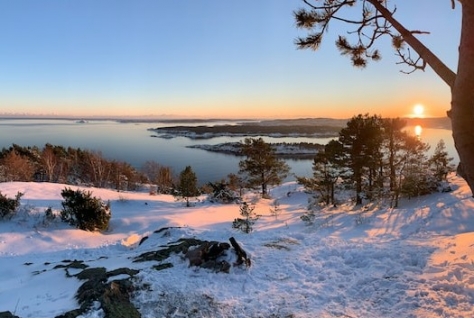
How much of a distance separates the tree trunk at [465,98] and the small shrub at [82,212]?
435 inches

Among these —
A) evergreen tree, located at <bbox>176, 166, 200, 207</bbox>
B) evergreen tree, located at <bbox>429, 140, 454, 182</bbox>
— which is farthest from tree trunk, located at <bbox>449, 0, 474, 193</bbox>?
evergreen tree, located at <bbox>429, 140, 454, 182</bbox>

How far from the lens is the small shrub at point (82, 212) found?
1159cm

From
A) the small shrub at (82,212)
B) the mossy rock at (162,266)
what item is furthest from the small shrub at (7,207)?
the mossy rock at (162,266)

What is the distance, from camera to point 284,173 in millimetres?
31141

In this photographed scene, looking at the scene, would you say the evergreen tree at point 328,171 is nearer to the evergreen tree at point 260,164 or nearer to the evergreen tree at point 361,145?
the evergreen tree at point 361,145

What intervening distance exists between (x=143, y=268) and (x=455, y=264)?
15.4 feet

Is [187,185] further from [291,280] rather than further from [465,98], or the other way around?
[465,98]

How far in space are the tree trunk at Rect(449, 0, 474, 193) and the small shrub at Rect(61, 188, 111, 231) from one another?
11.0 metres

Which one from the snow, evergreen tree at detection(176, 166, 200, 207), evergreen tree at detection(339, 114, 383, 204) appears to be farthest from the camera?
evergreen tree at detection(339, 114, 383, 204)

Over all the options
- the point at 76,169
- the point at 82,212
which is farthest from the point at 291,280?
the point at 76,169

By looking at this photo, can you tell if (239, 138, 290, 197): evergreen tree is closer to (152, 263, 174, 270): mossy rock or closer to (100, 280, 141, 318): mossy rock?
(152, 263, 174, 270): mossy rock

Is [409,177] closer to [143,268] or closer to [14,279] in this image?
[143,268]

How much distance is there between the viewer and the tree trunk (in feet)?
9.64

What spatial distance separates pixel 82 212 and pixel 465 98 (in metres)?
11.3
